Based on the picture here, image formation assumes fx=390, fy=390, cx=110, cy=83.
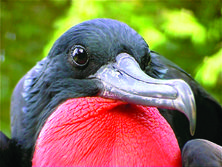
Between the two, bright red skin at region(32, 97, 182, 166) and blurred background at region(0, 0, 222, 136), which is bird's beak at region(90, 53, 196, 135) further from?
blurred background at region(0, 0, 222, 136)

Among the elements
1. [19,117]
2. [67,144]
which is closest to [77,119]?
[67,144]

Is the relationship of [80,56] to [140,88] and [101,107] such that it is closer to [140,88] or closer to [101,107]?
[101,107]

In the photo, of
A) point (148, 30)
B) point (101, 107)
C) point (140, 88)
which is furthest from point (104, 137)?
point (148, 30)

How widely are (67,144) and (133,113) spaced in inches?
10.7

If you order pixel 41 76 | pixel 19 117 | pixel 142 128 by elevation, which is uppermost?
pixel 41 76

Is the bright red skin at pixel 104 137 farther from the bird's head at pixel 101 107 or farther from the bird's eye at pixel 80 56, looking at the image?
the bird's eye at pixel 80 56

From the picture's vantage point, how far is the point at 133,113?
4.82 feet

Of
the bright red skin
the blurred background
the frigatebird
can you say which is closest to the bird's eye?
the frigatebird

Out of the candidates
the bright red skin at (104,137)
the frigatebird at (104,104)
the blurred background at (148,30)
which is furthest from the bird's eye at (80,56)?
the blurred background at (148,30)

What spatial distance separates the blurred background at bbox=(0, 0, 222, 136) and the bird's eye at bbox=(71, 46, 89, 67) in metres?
1.80

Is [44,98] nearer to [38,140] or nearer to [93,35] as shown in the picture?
[38,140]

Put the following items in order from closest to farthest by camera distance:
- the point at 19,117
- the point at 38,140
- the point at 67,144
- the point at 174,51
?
1. the point at 67,144
2. the point at 38,140
3. the point at 19,117
4. the point at 174,51

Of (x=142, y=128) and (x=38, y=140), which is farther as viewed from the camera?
(x=38, y=140)

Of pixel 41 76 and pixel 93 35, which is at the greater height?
pixel 93 35
